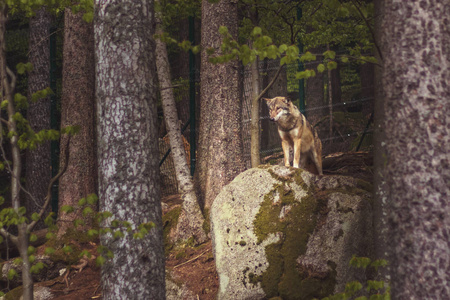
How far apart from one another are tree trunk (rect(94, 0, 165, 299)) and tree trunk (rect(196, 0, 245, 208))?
3438mm

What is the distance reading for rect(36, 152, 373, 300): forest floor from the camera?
738 cm

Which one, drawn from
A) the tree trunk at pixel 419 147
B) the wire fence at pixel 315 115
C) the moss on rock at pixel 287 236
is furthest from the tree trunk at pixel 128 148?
the tree trunk at pixel 419 147

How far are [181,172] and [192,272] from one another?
165cm

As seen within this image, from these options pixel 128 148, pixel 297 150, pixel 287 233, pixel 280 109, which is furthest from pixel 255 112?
pixel 128 148

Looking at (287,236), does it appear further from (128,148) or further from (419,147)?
(419,147)

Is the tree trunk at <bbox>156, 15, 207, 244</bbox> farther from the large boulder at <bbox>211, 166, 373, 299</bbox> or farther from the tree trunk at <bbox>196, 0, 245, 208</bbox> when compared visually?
Result: the large boulder at <bbox>211, 166, 373, 299</bbox>

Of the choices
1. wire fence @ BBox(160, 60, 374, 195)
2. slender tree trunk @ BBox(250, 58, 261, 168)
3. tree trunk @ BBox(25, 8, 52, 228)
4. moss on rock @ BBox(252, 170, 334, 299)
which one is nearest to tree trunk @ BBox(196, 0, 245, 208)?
slender tree trunk @ BBox(250, 58, 261, 168)

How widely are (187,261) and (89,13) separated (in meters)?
4.08

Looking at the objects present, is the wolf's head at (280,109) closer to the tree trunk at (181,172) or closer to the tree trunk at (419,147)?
the tree trunk at (181,172)

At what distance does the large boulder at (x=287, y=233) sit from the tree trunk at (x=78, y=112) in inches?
137

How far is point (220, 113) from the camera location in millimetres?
8508

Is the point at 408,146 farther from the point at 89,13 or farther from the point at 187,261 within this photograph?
the point at 187,261

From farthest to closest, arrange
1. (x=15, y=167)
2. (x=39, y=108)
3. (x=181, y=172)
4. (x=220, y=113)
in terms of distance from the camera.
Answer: (x=39, y=108)
(x=220, y=113)
(x=181, y=172)
(x=15, y=167)

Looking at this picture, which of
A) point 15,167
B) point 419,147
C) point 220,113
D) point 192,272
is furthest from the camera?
Result: point 220,113
